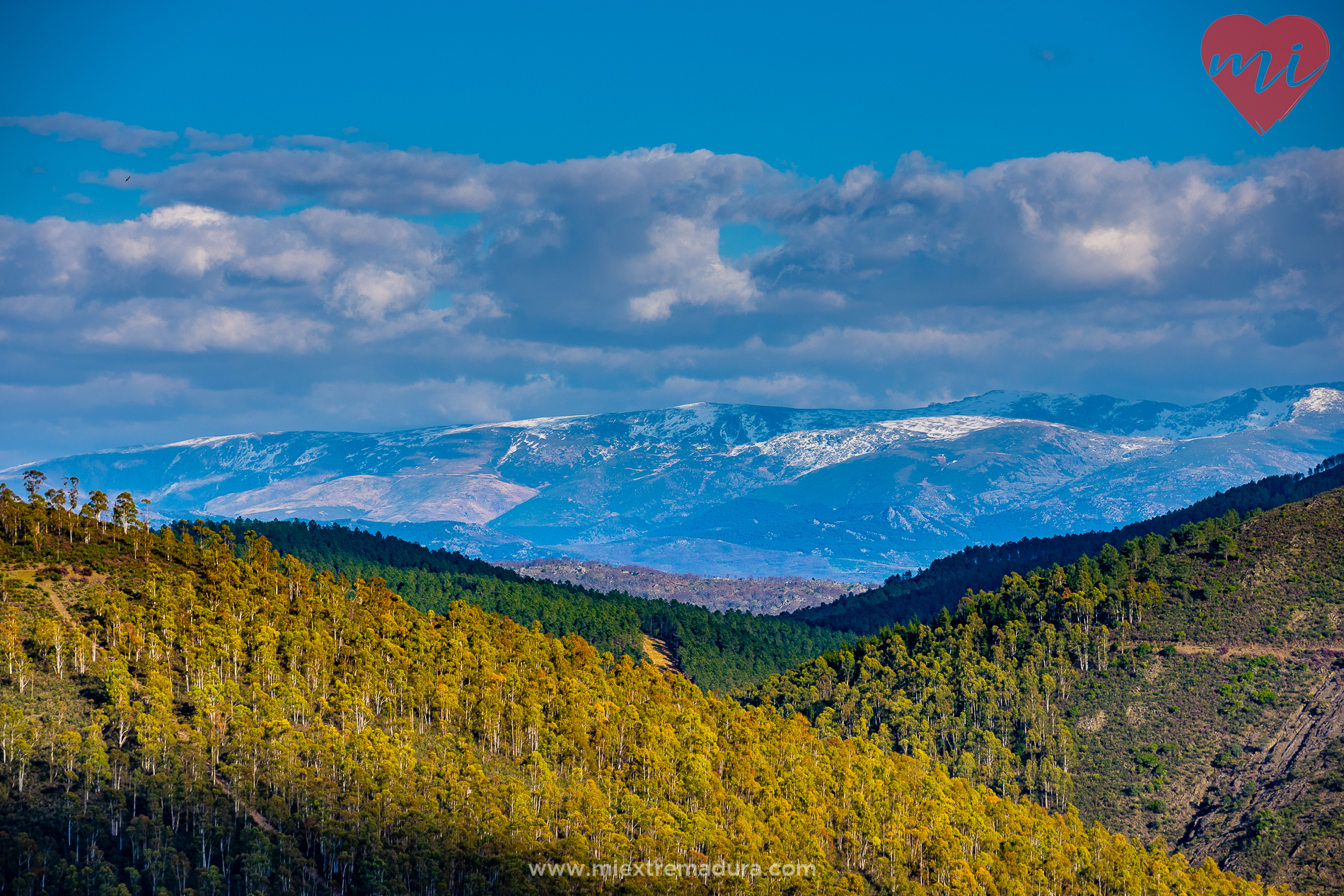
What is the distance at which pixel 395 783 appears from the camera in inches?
5807

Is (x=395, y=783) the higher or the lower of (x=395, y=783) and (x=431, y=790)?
the higher

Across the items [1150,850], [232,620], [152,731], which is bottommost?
[1150,850]

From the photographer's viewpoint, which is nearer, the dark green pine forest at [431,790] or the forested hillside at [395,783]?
the forested hillside at [395,783]

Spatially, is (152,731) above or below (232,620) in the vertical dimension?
below

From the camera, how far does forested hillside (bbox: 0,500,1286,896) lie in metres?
130

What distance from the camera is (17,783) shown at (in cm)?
13125

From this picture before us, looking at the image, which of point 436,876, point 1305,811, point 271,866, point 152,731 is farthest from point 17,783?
point 1305,811

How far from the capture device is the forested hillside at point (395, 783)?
13050 cm

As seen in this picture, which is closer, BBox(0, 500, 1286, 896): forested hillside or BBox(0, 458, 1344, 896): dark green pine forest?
BBox(0, 500, 1286, 896): forested hillside

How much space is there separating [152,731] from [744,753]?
87.2 m

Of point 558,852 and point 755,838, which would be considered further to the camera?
point 755,838

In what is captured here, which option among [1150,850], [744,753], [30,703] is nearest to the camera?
[30,703]

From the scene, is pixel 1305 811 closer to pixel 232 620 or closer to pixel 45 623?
pixel 232 620

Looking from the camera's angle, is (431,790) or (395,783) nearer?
(395,783)
